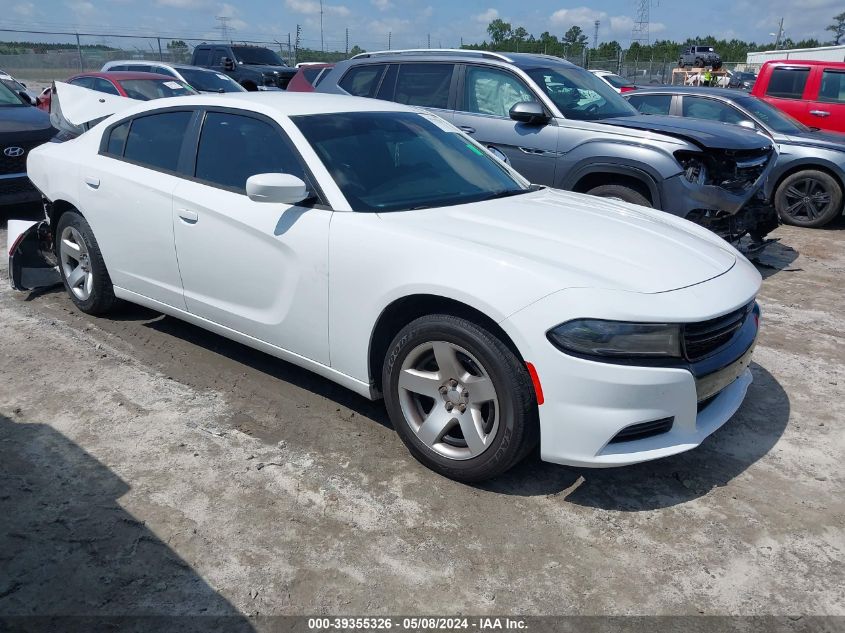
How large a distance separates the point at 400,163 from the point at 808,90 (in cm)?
974

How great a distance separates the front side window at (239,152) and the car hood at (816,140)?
7251mm

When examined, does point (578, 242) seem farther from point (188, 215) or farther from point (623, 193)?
point (623, 193)

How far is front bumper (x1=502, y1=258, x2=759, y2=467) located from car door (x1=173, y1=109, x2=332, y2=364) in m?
1.17

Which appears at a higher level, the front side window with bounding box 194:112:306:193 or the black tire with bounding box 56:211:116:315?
the front side window with bounding box 194:112:306:193

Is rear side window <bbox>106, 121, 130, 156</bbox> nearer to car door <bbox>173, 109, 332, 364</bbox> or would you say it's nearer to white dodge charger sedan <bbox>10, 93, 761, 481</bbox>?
white dodge charger sedan <bbox>10, 93, 761, 481</bbox>

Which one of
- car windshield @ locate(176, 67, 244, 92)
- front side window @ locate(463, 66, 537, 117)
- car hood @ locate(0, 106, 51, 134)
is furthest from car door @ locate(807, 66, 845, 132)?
car hood @ locate(0, 106, 51, 134)

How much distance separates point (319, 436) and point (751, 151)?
506 centimetres

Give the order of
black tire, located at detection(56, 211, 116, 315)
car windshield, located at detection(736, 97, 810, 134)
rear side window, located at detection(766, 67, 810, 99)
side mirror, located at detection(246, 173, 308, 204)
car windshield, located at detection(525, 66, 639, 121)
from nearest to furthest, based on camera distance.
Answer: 1. side mirror, located at detection(246, 173, 308, 204)
2. black tire, located at detection(56, 211, 116, 315)
3. car windshield, located at detection(525, 66, 639, 121)
4. car windshield, located at detection(736, 97, 810, 134)
5. rear side window, located at detection(766, 67, 810, 99)

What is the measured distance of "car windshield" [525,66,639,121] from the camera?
6852 mm

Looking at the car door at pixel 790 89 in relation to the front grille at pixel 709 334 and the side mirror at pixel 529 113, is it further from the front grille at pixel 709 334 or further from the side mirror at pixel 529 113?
the front grille at pixel 709 334

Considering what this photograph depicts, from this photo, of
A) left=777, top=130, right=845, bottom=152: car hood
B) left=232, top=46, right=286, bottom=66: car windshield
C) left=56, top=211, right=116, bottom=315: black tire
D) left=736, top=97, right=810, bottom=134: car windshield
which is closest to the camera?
left=56, top=211, right=116, bottom=315: black tire

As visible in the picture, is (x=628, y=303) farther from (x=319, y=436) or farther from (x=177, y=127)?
(x=177, y=127)

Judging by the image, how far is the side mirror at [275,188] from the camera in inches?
132

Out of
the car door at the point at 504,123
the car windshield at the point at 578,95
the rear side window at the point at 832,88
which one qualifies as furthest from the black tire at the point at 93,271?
the rear side window at the point at 832,88
